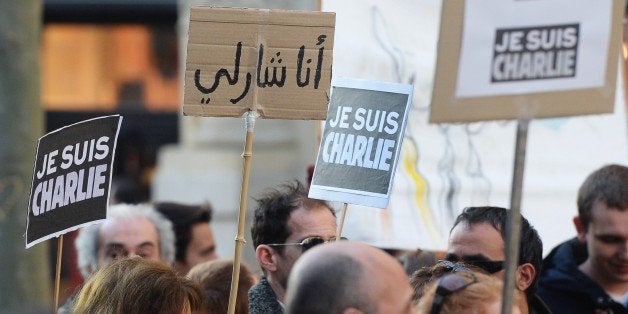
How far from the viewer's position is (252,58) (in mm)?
4453

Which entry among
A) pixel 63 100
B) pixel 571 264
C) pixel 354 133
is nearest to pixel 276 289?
pixel 354 133

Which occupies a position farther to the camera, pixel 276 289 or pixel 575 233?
pixel 575 233

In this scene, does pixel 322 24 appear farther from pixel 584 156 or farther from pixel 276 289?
pixel 584 156

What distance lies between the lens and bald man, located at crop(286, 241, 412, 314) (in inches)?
120

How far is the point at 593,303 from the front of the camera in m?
5.55

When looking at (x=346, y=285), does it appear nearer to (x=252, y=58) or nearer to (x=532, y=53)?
(x=532, y=53)

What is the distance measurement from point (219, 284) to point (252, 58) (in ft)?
4.01

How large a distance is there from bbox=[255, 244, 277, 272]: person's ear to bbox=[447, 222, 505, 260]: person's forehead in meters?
0.60

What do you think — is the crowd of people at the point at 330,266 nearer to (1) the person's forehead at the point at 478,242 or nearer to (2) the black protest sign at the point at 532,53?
(1) the person's forehead at the point at 478,242

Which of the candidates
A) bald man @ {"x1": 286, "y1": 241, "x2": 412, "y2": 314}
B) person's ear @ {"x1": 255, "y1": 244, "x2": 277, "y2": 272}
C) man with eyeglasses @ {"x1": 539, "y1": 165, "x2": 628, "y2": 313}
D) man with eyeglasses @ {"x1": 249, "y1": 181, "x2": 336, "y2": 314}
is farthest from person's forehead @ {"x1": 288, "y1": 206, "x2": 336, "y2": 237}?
bald man @ {"x1": 286, "y1": 241, "x2": 412, "y2": 314}

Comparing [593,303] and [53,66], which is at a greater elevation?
[53,66]

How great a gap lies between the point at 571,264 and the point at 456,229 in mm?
828

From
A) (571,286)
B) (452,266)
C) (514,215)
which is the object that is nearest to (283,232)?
(452,266)

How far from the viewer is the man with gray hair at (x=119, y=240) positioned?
580cm
